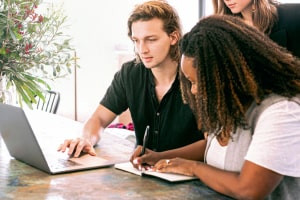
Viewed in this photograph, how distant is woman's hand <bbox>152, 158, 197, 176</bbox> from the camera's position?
126 cm

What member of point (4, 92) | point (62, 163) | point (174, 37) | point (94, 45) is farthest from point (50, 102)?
point (62, 163)

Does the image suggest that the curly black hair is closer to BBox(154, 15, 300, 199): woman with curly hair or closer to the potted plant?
BBox(154, 15, 300, 199): woman with curly hair

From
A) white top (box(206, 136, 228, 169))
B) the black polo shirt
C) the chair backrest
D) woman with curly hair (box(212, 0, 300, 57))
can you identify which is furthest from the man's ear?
the chair backrest

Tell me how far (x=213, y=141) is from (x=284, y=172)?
10.3 inches

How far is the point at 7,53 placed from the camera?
172 cm

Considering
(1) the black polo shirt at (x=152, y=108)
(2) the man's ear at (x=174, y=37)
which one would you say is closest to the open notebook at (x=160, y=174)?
(1) the black polo shirt at (x=152, y=108)

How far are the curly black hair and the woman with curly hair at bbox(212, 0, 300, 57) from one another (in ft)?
2.70

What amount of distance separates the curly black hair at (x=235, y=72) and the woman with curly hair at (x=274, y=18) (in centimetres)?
82

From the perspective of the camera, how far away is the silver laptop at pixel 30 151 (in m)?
1.30

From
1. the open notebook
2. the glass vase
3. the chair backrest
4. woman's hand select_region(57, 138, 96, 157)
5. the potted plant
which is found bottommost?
the chair backrest

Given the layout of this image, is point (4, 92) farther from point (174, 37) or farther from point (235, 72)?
point (235, 72)

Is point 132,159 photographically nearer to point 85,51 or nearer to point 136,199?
point 136,199

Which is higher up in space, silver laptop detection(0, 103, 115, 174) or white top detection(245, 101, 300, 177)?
white top detection(245, 101, 300, 177)

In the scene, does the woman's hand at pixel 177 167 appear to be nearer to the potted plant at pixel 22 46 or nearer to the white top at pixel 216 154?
the white top at pixel 216 154
